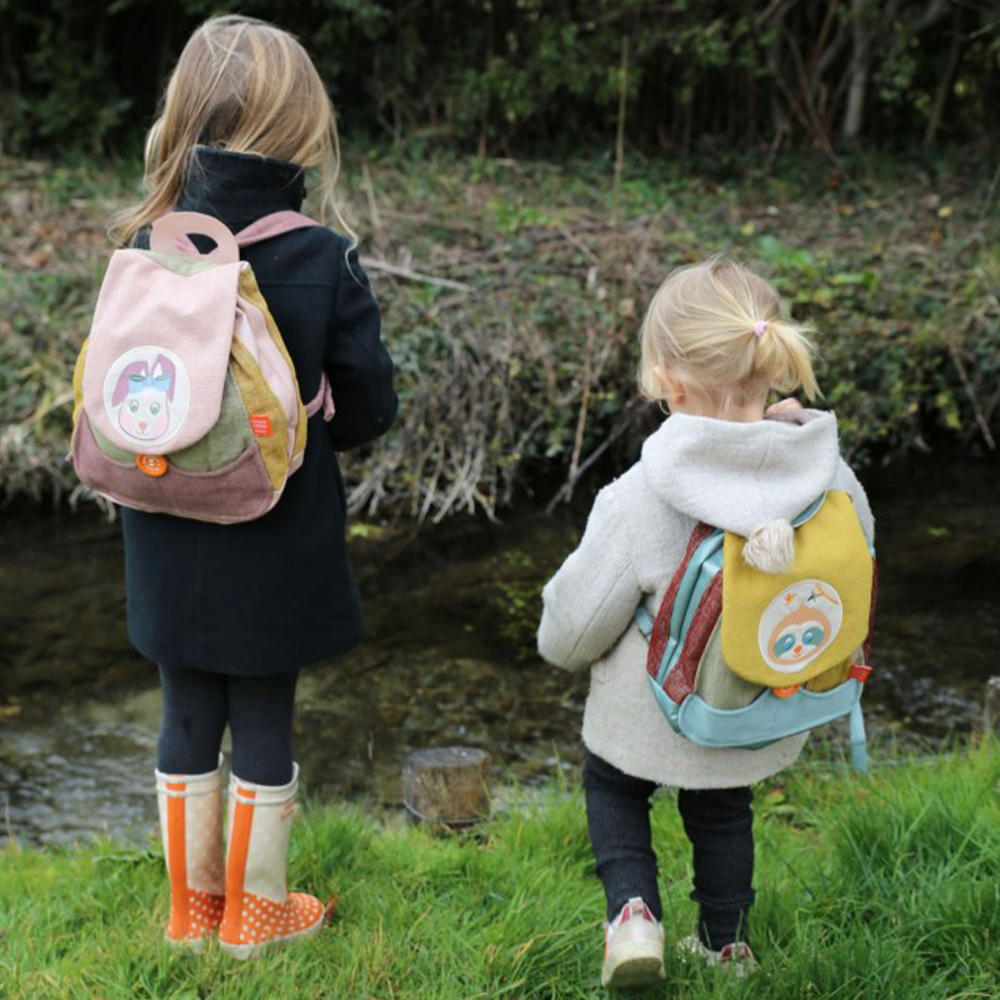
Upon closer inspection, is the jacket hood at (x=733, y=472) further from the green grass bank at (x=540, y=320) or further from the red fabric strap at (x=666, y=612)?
the green grass bank at (x=540, y=320)

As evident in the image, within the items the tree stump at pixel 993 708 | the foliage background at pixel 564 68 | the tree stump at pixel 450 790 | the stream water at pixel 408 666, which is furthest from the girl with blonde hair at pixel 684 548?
the foliage background at pixel 564 68

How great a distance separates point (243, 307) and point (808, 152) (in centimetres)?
894

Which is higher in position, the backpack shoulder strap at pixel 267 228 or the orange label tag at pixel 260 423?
the backpack shoulder strap at pixel 267 228

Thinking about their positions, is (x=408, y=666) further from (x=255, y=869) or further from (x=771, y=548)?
(x=771, y=548)

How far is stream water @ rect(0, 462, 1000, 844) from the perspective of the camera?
4055 millimetres

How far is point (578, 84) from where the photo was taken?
31.7ft

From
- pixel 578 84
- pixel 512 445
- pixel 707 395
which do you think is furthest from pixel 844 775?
pixel 578 84

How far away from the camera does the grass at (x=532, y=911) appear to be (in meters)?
2.31

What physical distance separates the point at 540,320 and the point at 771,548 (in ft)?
16.1

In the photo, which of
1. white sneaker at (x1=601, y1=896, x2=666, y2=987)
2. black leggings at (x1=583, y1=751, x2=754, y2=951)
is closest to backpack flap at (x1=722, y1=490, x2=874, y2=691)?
black leggings at (x1=583, y1=751, x2=754, y2=951)

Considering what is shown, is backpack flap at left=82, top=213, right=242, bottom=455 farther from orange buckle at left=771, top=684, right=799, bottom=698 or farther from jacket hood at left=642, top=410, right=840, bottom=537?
orange buckle at left=771, top=684, right=799, bottom=698

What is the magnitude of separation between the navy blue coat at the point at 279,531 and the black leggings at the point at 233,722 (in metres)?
0.10

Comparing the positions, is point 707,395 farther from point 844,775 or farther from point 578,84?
point 578,84

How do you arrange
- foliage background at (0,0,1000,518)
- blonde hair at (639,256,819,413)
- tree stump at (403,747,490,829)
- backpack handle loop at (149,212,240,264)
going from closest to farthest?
blonde hair at (639,256,819,413), backpack handle loop at (149,212,240,264), tree stump at (403,747,490,829), foliage background at (0,0,1000,518)
